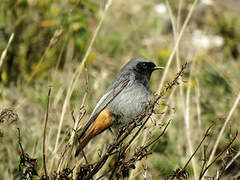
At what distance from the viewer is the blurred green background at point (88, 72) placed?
438 cm

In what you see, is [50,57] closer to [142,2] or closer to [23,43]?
[23,43]

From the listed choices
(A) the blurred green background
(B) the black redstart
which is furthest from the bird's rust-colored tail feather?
(A) the blurred green background

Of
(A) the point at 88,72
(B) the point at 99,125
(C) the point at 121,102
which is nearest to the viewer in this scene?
(B) the point at 99,125

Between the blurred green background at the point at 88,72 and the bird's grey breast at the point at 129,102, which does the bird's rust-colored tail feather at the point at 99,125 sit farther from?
the blurred green background at the point at 88,72

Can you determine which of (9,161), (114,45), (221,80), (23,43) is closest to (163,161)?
(9,161)

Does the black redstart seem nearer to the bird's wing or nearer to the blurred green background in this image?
the bird's wing

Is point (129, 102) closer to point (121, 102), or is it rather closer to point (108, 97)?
point (121, 102)

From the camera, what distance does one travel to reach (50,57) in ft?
19.3

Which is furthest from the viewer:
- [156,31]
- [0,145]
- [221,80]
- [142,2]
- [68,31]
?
[142,2]

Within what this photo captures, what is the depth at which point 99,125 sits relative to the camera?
3.65 metres

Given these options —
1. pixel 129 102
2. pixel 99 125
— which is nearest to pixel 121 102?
pixel 129 102

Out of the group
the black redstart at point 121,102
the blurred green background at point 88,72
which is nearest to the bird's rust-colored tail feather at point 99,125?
the black redstart at point 121,102

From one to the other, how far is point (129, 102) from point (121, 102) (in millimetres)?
91

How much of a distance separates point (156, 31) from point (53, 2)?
2.76 metres
